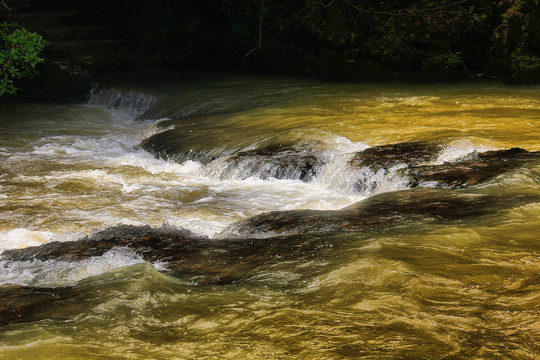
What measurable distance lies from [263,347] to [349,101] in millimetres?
9500

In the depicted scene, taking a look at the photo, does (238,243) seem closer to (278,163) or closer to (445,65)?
(278,163)

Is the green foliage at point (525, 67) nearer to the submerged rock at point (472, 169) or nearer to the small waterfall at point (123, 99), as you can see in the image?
the submerged rock at point (472, 169)

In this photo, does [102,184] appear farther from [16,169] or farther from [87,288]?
[87,288]

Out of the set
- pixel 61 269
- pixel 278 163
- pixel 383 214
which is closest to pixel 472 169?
pixel 383 214

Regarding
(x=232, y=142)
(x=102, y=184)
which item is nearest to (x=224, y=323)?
(x=102, y=184)

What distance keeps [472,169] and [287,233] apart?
262 centimetres

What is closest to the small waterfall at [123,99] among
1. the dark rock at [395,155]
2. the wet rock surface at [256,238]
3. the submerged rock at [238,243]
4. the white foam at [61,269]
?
the dark rock at [395,155]

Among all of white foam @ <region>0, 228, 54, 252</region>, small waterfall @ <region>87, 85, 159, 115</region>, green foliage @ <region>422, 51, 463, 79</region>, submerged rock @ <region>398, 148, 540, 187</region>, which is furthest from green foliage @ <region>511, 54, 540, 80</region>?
white foam @ <region>0, 228, 54, 252</region>

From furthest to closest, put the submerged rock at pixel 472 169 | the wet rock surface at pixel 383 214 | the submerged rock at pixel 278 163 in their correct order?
the submerged rock at pixel 278 163 → the submerged rock at pixel 472 169 → the wet rock surface at pixel 383 214

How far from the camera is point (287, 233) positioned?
4.72m

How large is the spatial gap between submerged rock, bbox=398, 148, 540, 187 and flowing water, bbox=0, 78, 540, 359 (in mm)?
90

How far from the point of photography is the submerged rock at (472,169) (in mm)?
5859

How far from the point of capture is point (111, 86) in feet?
55.8

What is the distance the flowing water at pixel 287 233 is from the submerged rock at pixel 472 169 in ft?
0.29
